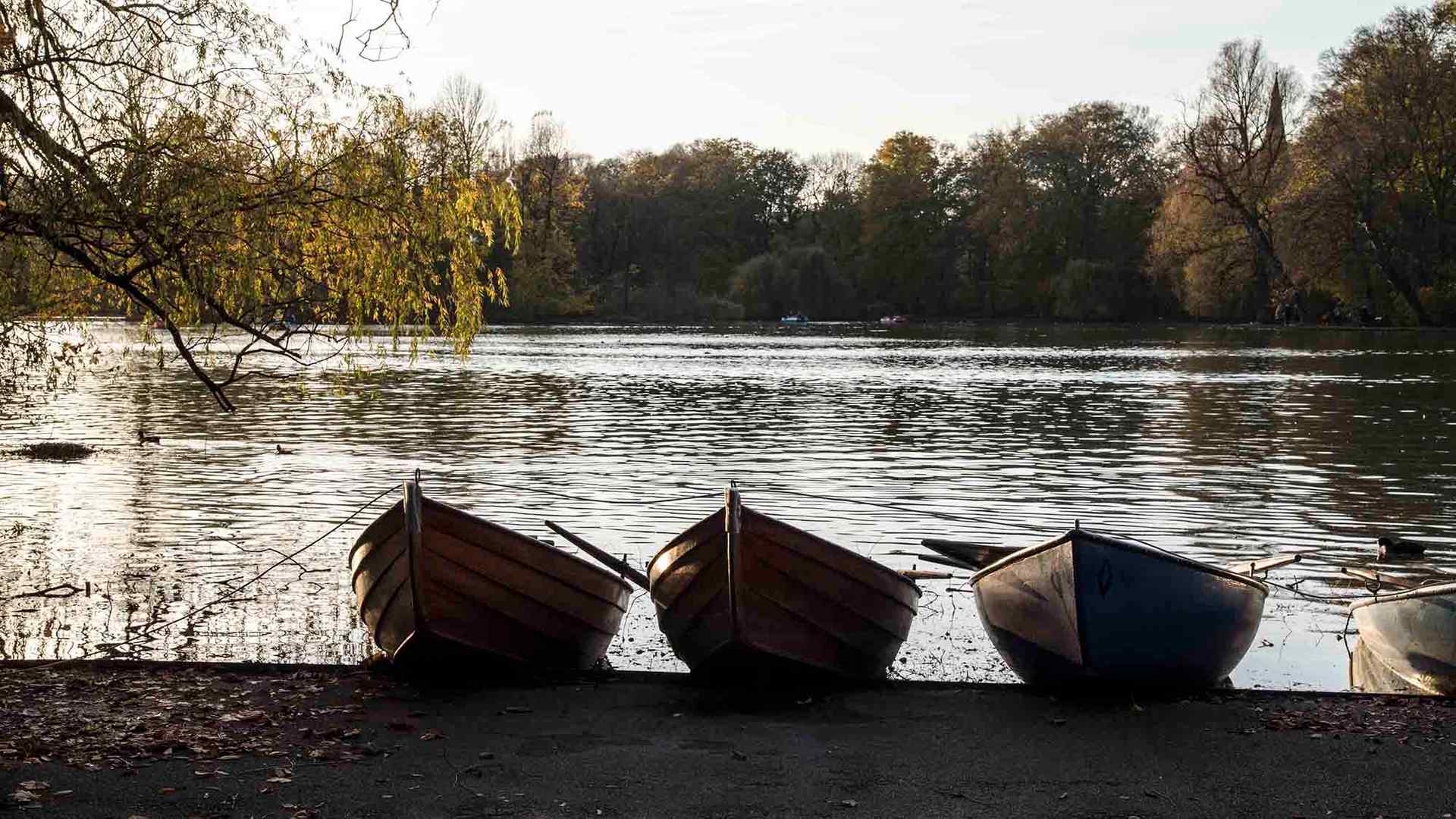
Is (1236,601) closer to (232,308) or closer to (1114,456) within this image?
(232,308)

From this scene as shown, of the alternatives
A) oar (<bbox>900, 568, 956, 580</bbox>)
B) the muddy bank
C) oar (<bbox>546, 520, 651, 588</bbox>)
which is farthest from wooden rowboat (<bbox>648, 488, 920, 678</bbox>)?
oar (<bbox>900, 568, 956, 580</bbox>)

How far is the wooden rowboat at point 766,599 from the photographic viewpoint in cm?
933

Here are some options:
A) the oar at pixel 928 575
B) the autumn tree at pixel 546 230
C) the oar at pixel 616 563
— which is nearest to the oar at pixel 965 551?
the oar at pixel 928 575

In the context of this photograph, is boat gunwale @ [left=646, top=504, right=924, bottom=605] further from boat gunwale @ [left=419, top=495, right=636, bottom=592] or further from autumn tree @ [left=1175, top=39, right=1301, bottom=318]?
autumn tree @ [left=1175, top=39, right=1301, bottom=318]

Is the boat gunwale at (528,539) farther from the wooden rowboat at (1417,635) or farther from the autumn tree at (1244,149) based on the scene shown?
the autumn tree at (1244,149)

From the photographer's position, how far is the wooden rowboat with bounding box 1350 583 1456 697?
953 centimetres

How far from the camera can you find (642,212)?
A: 12925 cm

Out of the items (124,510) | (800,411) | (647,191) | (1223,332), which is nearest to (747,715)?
(124,510)

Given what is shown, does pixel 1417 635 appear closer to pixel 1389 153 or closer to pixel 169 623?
pixel 169 623

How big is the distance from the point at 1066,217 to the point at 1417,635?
107 m

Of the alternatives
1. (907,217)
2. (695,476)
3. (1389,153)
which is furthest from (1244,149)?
(695,476)

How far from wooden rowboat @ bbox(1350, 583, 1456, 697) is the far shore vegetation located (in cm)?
820

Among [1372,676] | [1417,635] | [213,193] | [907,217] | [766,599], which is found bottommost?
[1372,676]

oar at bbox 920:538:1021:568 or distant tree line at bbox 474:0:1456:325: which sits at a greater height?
distant tree line at bbox 474:0:1456:325
